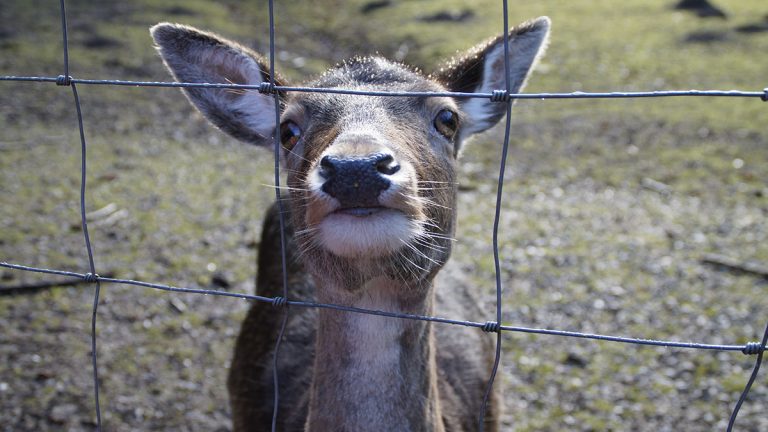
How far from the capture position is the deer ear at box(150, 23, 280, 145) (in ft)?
9.48

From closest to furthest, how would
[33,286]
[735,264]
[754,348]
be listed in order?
[754,348]
[33,286]
[735,264]

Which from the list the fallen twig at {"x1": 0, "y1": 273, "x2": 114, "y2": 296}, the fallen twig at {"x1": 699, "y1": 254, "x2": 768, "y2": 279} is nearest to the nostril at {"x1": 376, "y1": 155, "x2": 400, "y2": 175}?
the fallen twig at {"x1": 0, "y1": 273, "x2": 114, "y2": 296}

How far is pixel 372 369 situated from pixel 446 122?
3.18 feet

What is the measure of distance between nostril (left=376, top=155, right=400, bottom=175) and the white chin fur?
11 centimetres

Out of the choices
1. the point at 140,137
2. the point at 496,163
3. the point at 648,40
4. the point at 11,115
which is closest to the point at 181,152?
the point at 140,137

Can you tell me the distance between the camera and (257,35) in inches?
596

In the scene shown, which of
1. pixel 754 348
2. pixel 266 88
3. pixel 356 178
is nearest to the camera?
pixel 754 348

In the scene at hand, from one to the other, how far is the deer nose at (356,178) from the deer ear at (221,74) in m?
1.06

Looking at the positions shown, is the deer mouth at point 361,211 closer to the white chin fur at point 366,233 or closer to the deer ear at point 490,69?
the white chin fur at point 366,233

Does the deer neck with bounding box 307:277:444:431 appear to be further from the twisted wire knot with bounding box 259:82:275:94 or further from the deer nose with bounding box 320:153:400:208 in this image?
the twisted wire knot with bounding box 259:82:275:94

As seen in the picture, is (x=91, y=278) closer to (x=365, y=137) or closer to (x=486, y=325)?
(x=365, y=137)

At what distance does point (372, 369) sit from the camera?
2.56m

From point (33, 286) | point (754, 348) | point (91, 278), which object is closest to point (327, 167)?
point (91, 278)

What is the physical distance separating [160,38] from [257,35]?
12770 mm
